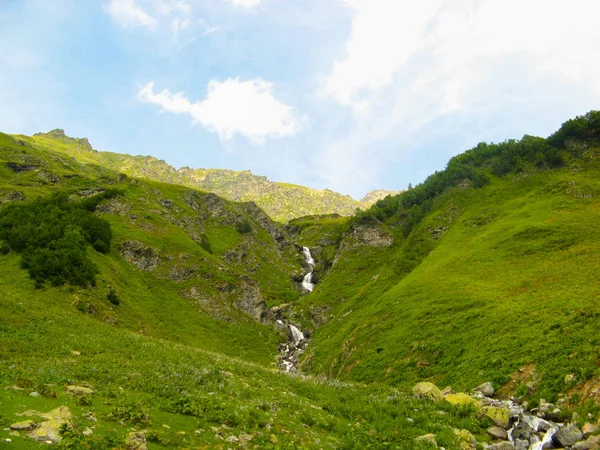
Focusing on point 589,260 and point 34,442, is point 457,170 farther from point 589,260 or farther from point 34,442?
point 34,442

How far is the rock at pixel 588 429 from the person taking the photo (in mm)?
16469

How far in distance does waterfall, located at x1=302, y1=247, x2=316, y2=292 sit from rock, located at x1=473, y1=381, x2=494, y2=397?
89.9 metres

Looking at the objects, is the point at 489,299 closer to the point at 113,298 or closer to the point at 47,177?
the point at 113,298

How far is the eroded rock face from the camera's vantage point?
77750mm

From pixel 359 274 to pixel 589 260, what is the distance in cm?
6029

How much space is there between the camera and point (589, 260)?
43844 millimetres

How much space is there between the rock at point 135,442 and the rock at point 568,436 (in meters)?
18.0

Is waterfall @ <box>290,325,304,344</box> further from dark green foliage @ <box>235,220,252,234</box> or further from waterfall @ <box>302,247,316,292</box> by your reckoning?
dark green foliage @ <box>235,220,252,234</box>

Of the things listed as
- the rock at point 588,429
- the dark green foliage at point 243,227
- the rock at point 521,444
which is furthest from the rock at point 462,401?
the dark green foliage at point 243,227

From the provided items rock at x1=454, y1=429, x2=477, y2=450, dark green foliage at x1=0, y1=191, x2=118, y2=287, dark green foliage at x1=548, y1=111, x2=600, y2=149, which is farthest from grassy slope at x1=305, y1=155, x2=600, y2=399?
dark green foliage at x1=0, y1=191, x2=118, y2=287

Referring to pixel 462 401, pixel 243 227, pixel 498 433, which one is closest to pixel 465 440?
pixel 498 433

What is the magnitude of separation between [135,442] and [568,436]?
1863 cm

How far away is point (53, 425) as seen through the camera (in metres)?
10.5

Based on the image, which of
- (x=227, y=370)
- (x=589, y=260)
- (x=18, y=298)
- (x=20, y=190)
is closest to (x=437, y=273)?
(x=589, y=260)
